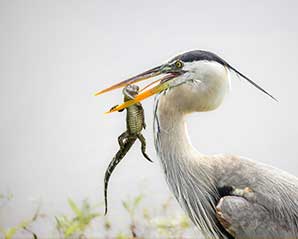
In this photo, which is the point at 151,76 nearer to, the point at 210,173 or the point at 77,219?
the point at 210,173

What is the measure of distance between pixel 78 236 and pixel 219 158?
0.65m

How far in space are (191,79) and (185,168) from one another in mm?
337

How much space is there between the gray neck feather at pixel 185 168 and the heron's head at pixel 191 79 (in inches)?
2.2

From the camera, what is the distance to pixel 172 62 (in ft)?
5.94

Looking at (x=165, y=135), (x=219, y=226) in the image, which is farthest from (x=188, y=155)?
(x=219, y=226)

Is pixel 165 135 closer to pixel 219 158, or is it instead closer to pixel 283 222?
pixel 219 158

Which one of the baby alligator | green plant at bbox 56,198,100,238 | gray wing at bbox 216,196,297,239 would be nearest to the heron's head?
the baby alligator

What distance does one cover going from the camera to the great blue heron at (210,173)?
173 cm

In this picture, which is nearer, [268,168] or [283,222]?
[283,222]

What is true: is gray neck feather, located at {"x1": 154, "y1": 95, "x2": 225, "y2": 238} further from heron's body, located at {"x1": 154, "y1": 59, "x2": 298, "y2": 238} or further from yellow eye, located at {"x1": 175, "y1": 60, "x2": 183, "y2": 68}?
yellow eye, located at {"x1": 175, "y1": 60, "x2": 183, "y2": 68}

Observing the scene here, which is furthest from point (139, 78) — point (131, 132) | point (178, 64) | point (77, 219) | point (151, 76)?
point (77, 219)

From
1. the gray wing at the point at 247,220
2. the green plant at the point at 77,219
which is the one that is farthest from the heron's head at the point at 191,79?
the green plant at the point at 77,219

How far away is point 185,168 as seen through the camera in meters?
1.88

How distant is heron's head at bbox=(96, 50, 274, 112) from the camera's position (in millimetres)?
1801
